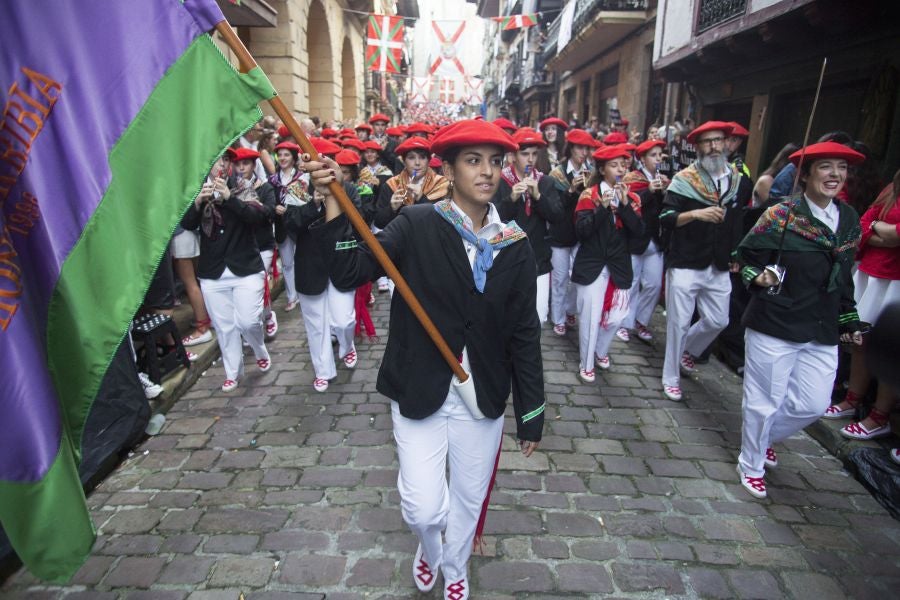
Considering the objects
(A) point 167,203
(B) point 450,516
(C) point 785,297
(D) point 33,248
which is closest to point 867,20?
(C) point 785,297

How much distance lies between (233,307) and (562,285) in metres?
3.93

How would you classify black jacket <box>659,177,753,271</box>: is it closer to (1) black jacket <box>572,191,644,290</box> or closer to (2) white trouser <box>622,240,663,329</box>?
(1) black jacket <box>572,191,644,290</box>

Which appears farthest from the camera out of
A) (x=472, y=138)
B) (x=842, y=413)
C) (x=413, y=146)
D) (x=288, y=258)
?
(x=288, y=258)

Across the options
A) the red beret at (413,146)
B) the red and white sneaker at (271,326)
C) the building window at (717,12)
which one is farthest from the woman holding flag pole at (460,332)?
Result: the building window at (717,12)

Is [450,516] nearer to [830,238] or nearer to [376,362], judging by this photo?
[830,238]

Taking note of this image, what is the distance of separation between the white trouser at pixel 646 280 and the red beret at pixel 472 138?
4.37 metres

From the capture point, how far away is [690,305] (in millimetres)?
5250

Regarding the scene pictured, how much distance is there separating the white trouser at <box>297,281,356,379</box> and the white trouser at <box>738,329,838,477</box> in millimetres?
3637

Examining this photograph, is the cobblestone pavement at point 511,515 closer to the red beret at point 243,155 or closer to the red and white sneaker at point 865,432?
the red and white sneaker at point 865,432

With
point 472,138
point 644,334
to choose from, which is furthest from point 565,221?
point 472,138

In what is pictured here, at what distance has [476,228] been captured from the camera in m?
2.70

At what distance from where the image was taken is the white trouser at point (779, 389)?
144 inches

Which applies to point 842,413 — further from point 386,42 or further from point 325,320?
point 386,42

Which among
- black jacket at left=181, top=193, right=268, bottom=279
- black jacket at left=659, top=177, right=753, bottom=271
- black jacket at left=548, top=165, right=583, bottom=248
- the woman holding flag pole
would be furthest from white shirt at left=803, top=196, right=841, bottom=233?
black jacket at left=181, top=193, right=268, bottom=279
